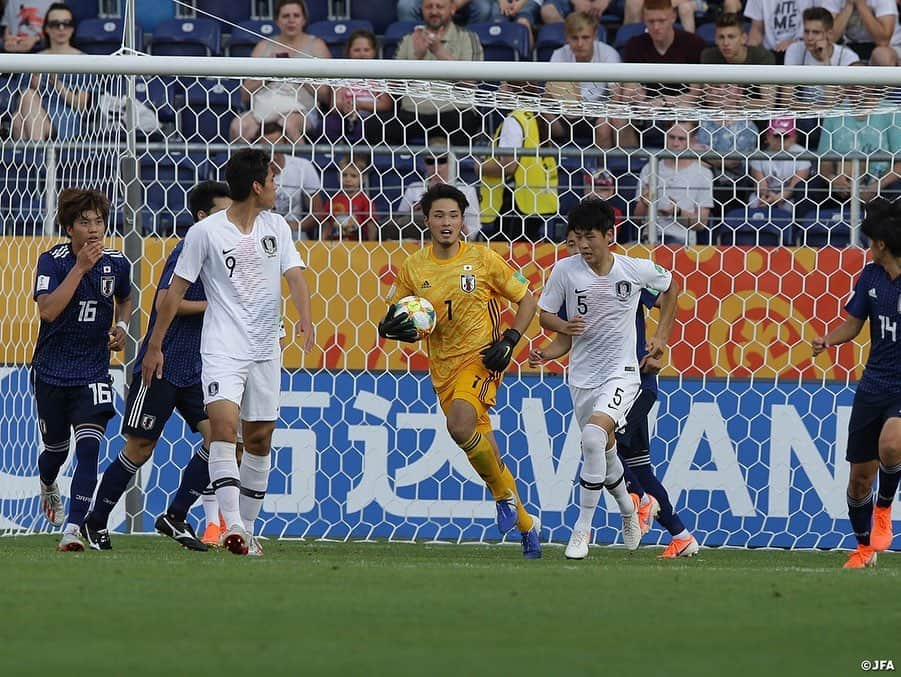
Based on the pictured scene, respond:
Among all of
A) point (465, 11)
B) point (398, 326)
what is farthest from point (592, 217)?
point (465, 11)

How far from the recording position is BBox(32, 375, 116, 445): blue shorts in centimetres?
921

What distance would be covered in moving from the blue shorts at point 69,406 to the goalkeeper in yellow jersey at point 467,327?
1.63 m

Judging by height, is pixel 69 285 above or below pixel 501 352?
above

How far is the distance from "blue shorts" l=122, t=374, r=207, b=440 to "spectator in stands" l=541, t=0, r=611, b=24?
6.47 m

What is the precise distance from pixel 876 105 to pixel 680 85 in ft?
4.25

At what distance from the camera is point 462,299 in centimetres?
934

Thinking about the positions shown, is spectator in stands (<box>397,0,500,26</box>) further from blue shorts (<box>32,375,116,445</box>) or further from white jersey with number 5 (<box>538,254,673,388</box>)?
blue shorts (<box>32,375,116,445</box>)

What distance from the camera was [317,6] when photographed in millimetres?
15477

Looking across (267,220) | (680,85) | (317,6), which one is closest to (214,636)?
(267,220)

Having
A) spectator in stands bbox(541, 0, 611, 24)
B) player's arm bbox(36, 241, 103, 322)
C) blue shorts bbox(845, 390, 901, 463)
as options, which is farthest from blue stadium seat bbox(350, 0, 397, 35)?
blue shorts bbox(845, 390, 901, 463)

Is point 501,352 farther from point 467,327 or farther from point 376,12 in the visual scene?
point 376,12

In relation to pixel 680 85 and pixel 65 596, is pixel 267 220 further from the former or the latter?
pixel 680 85

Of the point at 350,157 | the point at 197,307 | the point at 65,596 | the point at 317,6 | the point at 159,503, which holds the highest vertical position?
the point at 317,6

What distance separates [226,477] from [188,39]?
24.1 feet
